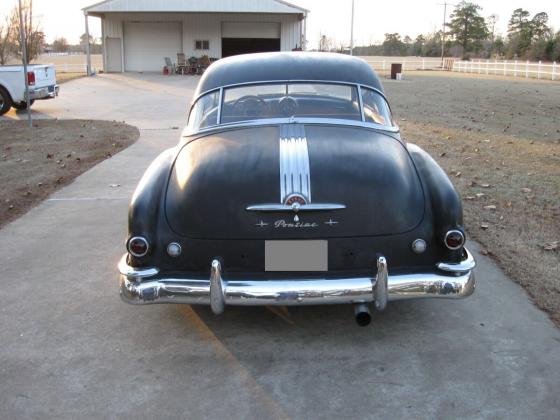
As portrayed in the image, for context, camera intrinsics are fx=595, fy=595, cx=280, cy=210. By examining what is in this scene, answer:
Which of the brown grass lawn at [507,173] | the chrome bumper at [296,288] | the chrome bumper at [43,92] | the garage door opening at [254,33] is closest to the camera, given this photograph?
the chrome bumper at [296,288]

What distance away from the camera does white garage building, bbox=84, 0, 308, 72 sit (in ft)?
123

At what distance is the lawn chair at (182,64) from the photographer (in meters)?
35.8

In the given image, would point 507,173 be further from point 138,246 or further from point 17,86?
point 17,86

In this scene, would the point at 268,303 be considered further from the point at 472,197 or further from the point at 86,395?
the point at 472,197

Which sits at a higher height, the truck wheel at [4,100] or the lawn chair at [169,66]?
the lawn chair at [169,66]

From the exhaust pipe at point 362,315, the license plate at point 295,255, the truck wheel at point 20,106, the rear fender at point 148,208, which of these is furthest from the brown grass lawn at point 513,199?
the truck wheel at point 20,106

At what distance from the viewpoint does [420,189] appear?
362cm

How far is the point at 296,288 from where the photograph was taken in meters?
3.27

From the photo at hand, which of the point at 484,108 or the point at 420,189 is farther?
the point at 484,108

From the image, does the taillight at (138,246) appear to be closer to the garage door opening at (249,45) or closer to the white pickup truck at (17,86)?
the white pickup truck at (17,86)

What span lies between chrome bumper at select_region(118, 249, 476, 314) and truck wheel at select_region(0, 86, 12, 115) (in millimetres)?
13550

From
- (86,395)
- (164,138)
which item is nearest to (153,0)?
(164,138)

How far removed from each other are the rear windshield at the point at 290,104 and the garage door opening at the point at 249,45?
35.6m

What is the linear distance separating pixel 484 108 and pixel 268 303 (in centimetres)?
1496
